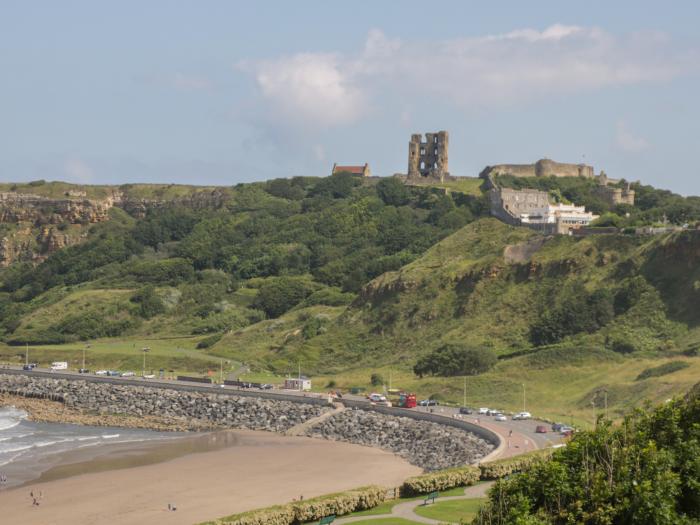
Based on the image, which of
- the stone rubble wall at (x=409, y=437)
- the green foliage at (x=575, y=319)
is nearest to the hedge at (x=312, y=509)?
the stone rubble wall at (x=409, y=437)

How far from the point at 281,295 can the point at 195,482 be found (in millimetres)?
68728

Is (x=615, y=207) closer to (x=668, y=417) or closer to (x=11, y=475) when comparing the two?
(x=11, y=475)

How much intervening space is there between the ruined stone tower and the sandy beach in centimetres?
9719

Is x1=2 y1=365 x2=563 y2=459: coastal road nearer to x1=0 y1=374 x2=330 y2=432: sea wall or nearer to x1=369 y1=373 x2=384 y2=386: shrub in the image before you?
x1=0 y1=374 x2=330 y2=432: sea wall

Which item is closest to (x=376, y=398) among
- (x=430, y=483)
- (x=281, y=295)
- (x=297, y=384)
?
(x=297, y=384)

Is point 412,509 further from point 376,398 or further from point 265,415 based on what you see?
point 265,415

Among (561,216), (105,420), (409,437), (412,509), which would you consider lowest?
(105,420)

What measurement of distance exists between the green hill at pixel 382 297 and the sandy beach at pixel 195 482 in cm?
1620

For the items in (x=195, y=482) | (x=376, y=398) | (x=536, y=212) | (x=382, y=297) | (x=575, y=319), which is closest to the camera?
(x=195, y=482)

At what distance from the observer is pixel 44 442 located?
2741 inches

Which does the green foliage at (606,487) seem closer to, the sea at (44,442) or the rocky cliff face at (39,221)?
the sea at (44,442)

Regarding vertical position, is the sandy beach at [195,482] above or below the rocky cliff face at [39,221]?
below

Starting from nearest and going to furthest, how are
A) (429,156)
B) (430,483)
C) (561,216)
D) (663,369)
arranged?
(430,483)
(663,369)
(561,216)
(429,156)

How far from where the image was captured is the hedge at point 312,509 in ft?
123
